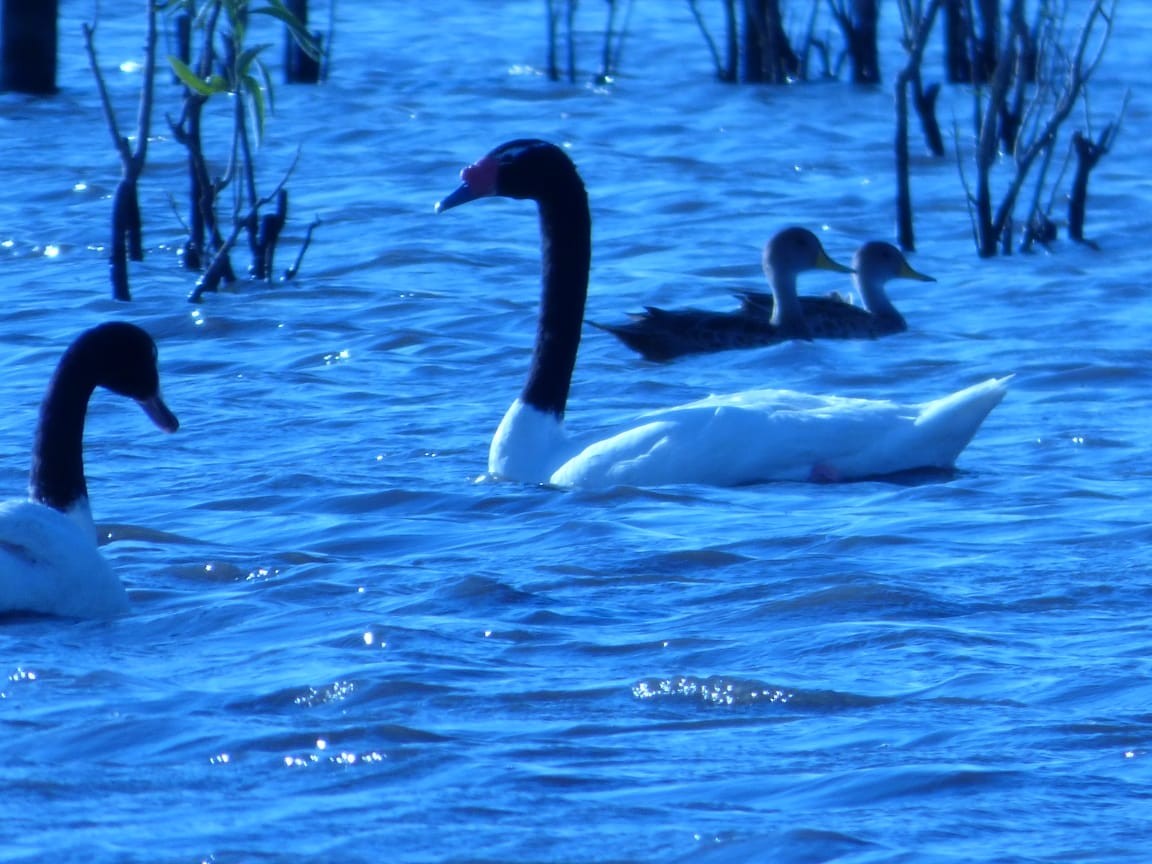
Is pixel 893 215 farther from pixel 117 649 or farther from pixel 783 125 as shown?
pixel 117 649

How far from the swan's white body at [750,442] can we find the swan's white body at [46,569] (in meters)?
2.12

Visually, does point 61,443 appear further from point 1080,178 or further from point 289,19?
point 1080,178

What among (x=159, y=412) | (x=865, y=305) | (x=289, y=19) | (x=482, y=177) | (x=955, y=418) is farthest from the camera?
(x=865, y=305)

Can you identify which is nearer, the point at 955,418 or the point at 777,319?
the point at 955,418

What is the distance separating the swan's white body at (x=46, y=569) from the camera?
5652 millimetres

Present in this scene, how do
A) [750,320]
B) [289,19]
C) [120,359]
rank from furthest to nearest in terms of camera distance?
[750,320] → [289,19] → [120,359]

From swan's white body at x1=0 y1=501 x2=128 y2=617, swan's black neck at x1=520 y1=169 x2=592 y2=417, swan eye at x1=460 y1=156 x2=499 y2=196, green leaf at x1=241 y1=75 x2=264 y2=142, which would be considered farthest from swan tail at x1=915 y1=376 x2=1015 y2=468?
swan's white body at x1=0 y1=501 x2=128 y2=617

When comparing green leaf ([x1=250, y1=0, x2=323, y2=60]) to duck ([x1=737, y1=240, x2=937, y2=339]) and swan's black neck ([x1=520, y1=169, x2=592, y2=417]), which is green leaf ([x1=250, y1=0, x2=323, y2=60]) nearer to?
swan's black neck ([x1=520, y1=169, x2=592, y2=417])

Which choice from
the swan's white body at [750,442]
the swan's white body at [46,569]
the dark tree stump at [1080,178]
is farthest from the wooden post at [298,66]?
the swan's white body at [46,569]

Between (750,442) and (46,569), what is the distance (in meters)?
2.51

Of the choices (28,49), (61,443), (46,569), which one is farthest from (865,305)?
(28,49)

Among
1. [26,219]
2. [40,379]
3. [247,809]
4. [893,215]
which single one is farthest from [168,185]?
[247,809]

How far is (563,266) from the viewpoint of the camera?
8.48m

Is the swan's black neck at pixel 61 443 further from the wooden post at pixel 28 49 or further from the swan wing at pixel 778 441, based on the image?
the wooden post at pixel 28 49
